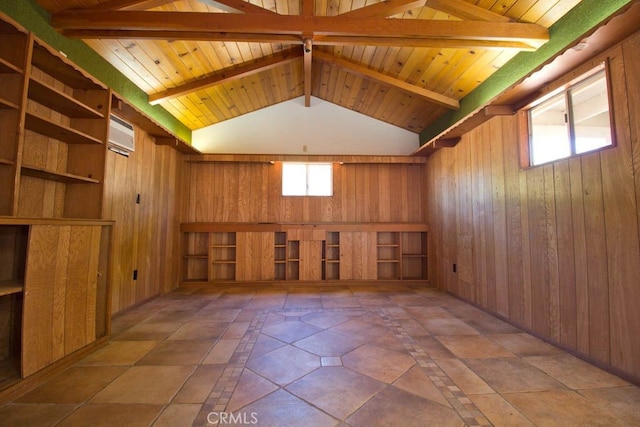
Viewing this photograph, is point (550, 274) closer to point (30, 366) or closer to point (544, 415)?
point (544, 415)

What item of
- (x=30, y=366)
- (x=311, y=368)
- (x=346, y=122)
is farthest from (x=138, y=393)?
(x=346, y=122)

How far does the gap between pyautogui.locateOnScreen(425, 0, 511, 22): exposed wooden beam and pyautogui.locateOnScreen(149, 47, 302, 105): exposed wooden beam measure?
200cm

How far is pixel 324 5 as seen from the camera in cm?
308

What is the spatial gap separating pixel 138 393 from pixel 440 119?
5.13 meters

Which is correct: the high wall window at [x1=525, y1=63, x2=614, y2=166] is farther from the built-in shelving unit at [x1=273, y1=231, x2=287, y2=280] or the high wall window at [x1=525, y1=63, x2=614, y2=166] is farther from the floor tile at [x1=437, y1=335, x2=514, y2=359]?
the built-in shelving unit at [x1=273, y1=231, x2=287, y2=280]

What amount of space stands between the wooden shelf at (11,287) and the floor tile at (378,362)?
216 centimetres

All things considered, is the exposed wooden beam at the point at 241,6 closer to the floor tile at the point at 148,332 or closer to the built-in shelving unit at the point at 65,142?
the built-in shelving unit at the point at 65,142

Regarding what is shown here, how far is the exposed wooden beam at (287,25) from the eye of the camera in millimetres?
2369

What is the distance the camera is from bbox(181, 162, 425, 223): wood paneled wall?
16.5 ft

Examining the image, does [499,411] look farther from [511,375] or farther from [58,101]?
[58,101]

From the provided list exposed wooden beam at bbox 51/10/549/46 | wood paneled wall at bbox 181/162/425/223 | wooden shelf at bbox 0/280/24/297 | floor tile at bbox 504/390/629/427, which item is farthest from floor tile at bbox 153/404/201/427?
wood paneled wall at bbox 181/162/425/223

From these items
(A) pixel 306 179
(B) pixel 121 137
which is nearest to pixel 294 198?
(A) pixel 306 179

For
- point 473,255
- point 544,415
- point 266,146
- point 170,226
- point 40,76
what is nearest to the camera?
point 544,415

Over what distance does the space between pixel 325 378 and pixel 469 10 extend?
3.43 meters
